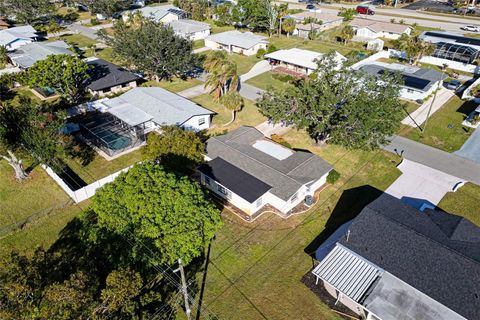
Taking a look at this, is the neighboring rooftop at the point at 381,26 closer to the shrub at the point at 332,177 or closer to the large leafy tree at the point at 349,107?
the large leafy tree at the point at 349,107

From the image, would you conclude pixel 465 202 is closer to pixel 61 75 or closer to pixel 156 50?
pixel 156 50

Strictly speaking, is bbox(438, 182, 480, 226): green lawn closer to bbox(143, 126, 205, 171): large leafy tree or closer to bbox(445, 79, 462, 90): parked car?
bbox(143, 126, 205, 171): large leafy tree

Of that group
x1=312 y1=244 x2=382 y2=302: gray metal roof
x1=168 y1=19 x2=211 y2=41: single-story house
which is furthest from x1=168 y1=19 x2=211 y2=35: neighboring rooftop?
x1=312 y1=244 x2=382 y2=302: gray metal roof

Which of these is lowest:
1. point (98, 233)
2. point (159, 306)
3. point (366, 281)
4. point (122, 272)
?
point (159, 306)

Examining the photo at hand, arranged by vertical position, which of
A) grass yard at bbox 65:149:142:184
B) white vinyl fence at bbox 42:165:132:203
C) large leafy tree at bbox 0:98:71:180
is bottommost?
grass yard at bbox 65:149:142:184

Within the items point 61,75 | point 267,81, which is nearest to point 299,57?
point 267,81

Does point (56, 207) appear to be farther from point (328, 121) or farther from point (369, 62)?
point (369, 62)

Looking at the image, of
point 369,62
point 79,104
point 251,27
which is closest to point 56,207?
point 79,104
